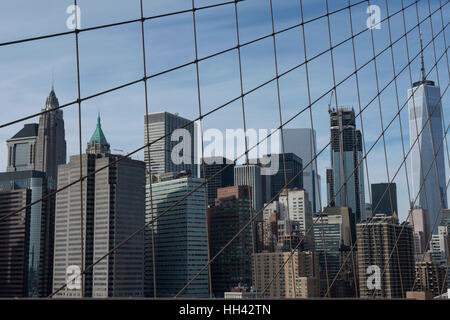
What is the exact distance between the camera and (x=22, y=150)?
73562mm

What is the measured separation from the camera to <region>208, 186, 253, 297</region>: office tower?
201 ft

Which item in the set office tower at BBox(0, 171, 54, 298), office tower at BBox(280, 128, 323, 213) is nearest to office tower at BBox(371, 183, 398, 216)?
office tower at BBox(280, 128, 323, 213)

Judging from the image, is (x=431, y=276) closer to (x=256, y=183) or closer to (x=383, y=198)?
(x=383, y=198)

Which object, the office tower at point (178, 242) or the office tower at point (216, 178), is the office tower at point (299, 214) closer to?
the office tower at point (216, 178)

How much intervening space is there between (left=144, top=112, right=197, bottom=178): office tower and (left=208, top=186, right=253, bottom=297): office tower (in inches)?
341

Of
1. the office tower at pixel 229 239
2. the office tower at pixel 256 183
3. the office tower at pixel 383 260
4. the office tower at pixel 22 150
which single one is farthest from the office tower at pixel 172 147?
the office tower at pixel 383 260

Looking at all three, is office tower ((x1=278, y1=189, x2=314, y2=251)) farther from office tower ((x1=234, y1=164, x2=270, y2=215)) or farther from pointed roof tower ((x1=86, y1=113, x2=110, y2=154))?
pointed roof tower ((x1=86, y1=113, x2=110, y2=154))

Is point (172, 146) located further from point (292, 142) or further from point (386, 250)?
point (386, 250)

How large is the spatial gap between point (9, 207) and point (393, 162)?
37.7 metres

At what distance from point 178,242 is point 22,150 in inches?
956

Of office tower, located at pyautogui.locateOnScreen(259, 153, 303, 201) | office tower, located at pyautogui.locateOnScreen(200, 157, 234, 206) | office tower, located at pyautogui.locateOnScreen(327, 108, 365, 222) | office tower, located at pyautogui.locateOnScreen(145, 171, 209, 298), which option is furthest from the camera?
office tower, located at pyautogui.locateOnScreen(327, 108, 365, 222)

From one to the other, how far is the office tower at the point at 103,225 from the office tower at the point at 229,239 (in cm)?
796

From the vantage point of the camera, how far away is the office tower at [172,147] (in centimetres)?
7869

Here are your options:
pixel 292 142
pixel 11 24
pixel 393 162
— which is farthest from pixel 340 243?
pixel 11 24
